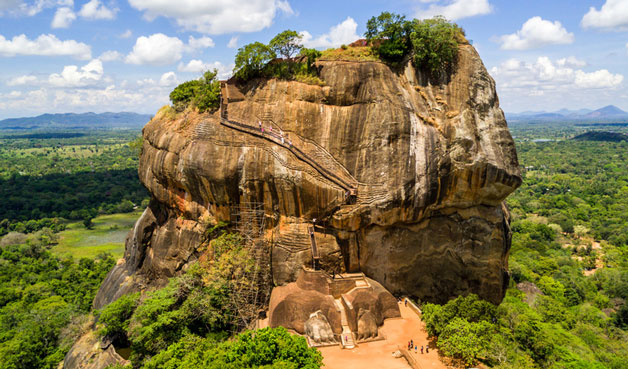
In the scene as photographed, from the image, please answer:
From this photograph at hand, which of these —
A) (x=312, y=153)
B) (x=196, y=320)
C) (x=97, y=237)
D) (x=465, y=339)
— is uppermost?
(x=312, y=153)

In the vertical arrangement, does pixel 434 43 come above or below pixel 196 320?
above

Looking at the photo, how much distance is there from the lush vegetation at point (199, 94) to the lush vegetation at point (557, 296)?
767 inches

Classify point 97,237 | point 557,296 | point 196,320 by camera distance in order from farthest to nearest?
1. point 97,237
2. point 557,296
3. point 196,320

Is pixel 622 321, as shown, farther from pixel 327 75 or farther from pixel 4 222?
pixel 4 222

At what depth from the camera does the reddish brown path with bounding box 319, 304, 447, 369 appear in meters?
18.8

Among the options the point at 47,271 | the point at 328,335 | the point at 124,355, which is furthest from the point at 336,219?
the point at 47,271

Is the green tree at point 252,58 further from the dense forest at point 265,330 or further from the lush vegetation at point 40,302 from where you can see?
the lush vegetation at point 40,302

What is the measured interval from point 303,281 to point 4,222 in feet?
248

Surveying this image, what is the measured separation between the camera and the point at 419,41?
24.0m

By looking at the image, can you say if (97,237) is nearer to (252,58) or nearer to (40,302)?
(40,302)

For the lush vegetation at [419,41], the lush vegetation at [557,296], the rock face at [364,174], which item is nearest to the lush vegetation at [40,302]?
the rock face at [364,174]

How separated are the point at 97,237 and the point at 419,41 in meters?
67.5

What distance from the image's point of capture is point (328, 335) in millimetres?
20312

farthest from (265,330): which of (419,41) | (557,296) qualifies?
(557,296)
